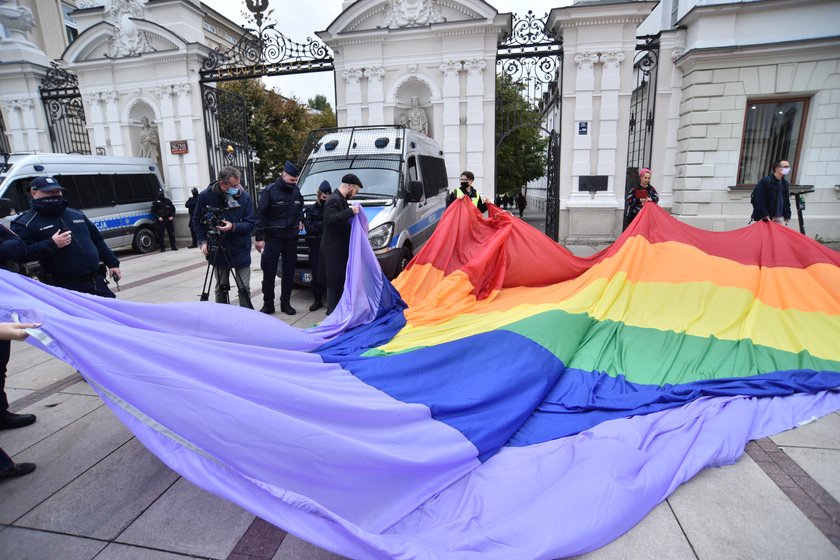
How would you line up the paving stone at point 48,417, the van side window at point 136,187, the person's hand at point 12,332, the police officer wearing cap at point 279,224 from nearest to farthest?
1. the person's hand at point 12,332
2. the paving stone at point 48,417
3. the police officer wearing cap at point 279,224
4. the van side window at point 136,187

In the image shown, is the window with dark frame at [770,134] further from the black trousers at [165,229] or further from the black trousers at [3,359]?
the black trousers at [165,229]

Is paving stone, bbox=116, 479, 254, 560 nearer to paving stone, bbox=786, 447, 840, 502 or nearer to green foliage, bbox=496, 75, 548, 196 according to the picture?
paving stone, bbox=786, 447, 840, 502

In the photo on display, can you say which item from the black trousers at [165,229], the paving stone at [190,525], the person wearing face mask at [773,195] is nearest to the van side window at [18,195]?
the black trousers at [165,229]

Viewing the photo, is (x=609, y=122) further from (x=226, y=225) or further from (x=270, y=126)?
(x=270, y=126)

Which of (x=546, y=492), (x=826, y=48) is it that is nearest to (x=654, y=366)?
(x=546, y=492)

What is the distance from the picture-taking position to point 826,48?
10.7 metres

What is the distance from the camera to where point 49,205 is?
416 centimetres

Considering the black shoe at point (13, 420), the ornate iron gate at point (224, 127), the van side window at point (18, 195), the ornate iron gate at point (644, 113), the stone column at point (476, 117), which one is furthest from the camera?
the ornate iron gate at point (224, 127)

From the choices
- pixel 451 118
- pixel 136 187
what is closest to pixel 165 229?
pixel 136 187

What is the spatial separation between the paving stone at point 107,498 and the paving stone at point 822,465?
4.13m

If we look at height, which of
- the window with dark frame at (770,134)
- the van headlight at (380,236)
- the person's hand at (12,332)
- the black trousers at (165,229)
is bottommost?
the black trousers at (165,229)

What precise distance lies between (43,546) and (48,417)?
6.21ft

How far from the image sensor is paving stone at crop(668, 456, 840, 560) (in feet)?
7.77

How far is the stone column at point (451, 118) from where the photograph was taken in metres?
12.1
